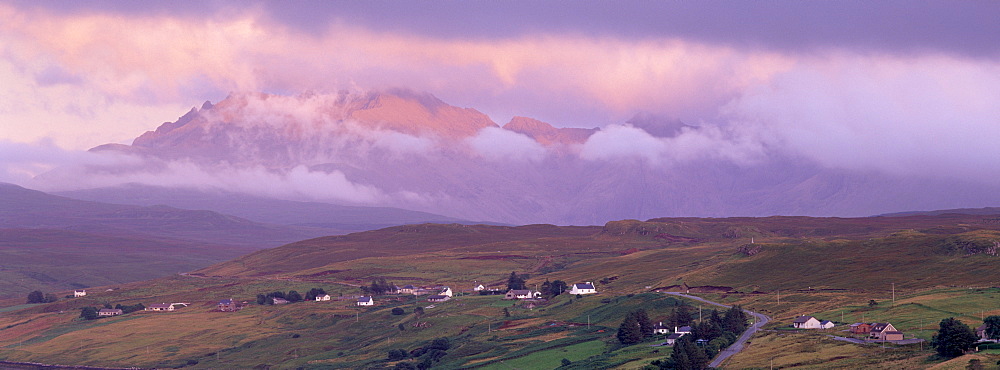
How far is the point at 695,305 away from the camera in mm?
160000

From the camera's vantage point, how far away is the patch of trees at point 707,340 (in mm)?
103188

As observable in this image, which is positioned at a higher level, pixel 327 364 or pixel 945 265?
pixel 945 265

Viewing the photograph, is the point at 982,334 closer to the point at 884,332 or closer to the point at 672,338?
the point at 884,332

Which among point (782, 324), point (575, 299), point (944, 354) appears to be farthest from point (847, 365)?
point (575, 299)

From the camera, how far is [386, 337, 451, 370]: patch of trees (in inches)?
5659

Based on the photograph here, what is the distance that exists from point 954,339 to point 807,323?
3425cm

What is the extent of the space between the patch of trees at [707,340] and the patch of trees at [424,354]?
37.4 metres

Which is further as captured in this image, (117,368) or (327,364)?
(117,368)

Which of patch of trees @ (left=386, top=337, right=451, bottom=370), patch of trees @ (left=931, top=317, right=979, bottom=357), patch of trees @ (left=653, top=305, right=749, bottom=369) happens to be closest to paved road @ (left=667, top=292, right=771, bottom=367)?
patch of trees @ (left=653, top=305, right=749, bottom=369)

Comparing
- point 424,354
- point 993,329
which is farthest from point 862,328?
point 424,354

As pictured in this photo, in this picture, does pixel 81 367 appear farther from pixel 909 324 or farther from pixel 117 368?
pixel 909 324

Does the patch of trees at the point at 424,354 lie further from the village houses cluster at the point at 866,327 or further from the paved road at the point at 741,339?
the village houses cluster at the point at 866,327

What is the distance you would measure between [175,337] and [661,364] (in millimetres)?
112335

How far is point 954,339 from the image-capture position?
90.6m
